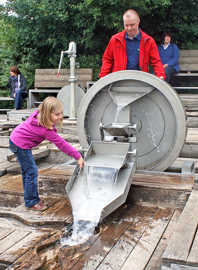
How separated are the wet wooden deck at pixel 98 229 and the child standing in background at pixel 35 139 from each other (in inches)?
7.3

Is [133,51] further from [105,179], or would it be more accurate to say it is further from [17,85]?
[17,85]

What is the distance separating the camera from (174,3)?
1012cm

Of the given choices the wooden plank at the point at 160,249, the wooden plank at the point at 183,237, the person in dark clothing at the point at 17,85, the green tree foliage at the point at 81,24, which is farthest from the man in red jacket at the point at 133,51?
the person in dark clothing at the point at 17,85

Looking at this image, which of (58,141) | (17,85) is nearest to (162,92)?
(58,141)

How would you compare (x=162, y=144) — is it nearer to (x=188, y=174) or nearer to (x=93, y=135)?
(x=188, y=174)

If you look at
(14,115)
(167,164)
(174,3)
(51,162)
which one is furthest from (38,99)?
(167,164)

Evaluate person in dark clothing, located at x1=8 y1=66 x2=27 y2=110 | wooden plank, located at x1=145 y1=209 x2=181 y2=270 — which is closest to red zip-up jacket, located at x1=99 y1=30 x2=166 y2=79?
wooden plank, located at x1=145 y1=209 x2=181 y2=270

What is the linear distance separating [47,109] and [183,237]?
5.04ft

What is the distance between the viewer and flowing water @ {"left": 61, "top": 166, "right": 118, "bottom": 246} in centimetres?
303

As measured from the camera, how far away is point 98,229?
3.06 metres

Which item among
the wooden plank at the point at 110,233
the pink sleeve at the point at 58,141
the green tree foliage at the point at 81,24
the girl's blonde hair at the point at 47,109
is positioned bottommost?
the wooden plank at the point at 110,233

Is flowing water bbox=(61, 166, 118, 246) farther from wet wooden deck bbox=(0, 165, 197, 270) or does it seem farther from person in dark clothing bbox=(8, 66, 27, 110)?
person in dark clothing bbox=(8, 66, 27, 110)

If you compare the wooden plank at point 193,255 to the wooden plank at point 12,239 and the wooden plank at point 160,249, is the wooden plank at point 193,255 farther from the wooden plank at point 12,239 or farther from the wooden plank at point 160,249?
the wooden plank at point 12,239

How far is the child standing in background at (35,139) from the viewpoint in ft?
10.8
